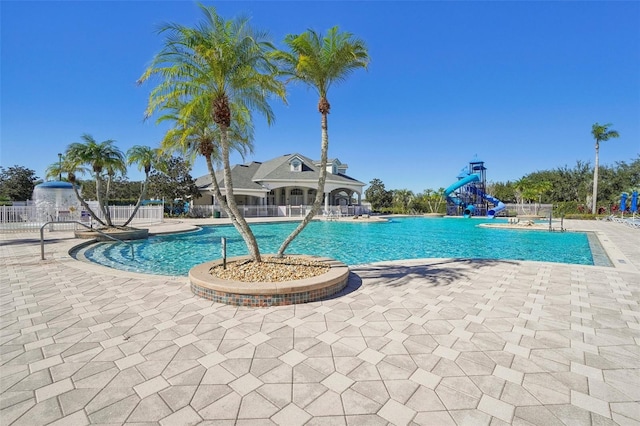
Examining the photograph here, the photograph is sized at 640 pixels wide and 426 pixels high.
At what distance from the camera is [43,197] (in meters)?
22.7

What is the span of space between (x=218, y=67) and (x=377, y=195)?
37318 millimetres

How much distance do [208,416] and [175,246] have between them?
12.8 meters

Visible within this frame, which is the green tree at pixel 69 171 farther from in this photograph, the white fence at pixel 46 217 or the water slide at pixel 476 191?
the water slide at pixel 476 191

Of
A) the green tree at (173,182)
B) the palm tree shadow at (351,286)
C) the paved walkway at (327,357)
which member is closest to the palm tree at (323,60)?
the palm tree shadow at (351,286)

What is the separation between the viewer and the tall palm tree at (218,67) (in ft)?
20.5

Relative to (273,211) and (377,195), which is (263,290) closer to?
(273,211)

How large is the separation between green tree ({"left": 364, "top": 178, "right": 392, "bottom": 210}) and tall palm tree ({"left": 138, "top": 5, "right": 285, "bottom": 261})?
35920mm

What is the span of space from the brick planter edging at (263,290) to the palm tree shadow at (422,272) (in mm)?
1085

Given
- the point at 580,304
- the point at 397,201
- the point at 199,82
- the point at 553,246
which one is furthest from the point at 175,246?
the point at 397,201

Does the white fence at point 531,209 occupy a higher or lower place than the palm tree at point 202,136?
lower

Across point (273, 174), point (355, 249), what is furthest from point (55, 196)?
point (355, 249)

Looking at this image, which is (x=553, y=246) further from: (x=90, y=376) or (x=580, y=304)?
(x=90, y=376)

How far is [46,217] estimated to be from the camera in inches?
758

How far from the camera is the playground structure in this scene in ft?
121
